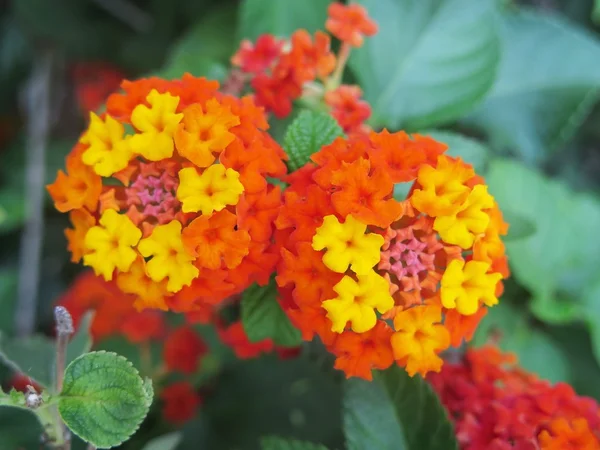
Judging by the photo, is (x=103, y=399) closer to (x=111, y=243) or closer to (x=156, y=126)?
(x=111, y=243)

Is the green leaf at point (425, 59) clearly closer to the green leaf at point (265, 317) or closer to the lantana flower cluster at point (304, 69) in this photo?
the lantana flower cluster at point (304, 69)

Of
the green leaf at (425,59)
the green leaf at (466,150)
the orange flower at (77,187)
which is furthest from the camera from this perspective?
the green leaf at (425,59)

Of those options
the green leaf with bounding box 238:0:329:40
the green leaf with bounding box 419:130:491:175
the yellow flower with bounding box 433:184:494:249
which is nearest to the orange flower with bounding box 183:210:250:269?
the yellow flower with bounding box 433:184:494:249

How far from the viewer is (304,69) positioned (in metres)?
0.92

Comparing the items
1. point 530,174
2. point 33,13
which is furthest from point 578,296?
point 33,13

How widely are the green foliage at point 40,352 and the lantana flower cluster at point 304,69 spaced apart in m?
0.41

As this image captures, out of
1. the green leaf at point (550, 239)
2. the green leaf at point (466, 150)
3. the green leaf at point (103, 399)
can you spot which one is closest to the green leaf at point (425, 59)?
the green leaf at point (466, 150)

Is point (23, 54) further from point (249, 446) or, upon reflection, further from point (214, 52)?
point (249, 446)

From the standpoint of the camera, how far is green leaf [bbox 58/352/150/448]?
2.11ft

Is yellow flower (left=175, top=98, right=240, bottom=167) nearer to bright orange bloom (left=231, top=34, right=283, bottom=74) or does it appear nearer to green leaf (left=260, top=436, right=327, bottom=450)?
bright orange bloom (left=231, top=34, right=283, bottom=74)

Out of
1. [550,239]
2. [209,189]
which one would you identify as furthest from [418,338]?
[550,239]

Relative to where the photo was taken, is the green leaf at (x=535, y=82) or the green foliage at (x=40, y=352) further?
the green leaf at (x=535, y=82)

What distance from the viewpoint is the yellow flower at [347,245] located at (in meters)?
0.66

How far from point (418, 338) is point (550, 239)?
0.85 m
